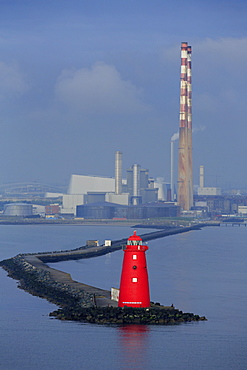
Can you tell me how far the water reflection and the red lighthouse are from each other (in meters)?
0.89

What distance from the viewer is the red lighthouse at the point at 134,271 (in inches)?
929

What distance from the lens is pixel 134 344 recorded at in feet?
78.0

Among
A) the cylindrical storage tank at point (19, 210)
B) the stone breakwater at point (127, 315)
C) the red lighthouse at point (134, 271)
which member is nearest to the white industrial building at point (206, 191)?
the cylindrical storage tank at point (19, 210)

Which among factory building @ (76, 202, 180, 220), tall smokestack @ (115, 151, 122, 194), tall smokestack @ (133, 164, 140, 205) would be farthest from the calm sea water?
tall smokestack @ (133, 164, 140, 205)

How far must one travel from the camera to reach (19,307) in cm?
3008

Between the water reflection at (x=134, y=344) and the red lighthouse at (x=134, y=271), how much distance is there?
89 centimetres

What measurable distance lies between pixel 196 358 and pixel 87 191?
484ft

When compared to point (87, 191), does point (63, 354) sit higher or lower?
lower

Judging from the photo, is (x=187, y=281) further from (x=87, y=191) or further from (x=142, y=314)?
(x=87, y=191)

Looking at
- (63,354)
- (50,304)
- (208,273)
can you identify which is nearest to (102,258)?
(208,273)

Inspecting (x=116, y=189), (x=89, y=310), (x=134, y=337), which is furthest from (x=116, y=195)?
(x=134, y=337)

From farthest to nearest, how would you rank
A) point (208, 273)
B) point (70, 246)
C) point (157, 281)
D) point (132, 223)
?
1. point (132, 223)
2. point (70, 246)
3. point (208, 273)
4. point (157, 281)

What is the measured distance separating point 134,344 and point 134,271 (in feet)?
6.43

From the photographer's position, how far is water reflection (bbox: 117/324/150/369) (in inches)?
880
